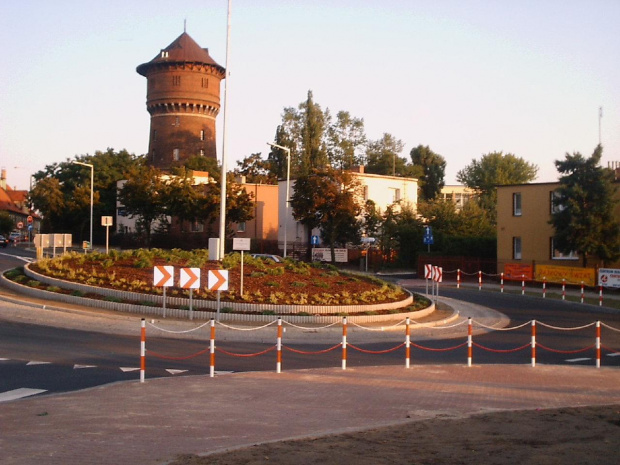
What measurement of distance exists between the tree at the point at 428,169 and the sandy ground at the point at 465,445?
8991 cm

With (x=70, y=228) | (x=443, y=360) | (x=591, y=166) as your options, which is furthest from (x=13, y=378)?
(x=70, y=228)

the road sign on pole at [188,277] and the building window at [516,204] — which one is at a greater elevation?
the building window at [516,204]

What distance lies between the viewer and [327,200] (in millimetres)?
53656

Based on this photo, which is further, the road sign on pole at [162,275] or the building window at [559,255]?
the building window at [559,255]

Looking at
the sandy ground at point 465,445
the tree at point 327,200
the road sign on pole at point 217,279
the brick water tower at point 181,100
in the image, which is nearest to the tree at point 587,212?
the tree at point 327,200

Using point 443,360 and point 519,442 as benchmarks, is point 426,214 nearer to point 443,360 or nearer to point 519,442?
point 443,360

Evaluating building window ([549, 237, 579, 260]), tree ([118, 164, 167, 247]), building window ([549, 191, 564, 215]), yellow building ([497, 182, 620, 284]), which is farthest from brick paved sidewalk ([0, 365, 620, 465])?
tree ([118, 164, 167, 247])

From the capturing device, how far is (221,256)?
1204 inches

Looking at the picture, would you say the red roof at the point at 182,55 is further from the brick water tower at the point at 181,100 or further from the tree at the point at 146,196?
the tree at the point at 146,196

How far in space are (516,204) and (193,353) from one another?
34.8m

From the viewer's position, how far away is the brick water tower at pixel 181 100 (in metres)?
82.7

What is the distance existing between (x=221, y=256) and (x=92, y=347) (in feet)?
40.5

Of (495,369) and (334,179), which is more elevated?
(334,179)

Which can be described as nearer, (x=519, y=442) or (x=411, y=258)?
(x=519, y=442)
